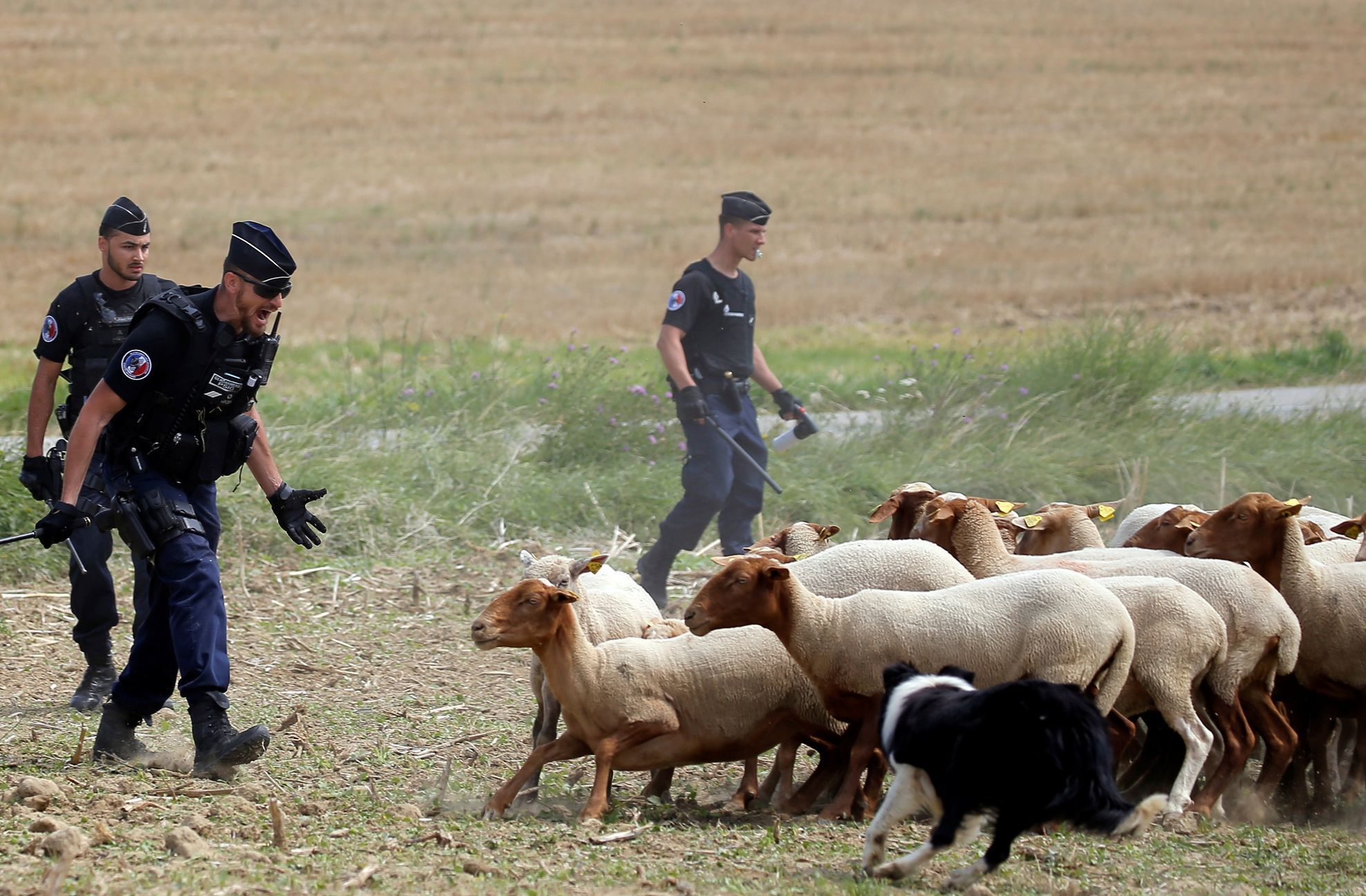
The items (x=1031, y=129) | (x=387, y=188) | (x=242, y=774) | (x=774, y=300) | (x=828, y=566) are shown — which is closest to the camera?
(x=242, y=774)

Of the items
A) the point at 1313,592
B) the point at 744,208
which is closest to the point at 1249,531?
the point at 1313,592

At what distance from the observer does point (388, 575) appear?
10375mm

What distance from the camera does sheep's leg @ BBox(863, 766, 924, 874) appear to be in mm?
5020

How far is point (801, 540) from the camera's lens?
24.9ft

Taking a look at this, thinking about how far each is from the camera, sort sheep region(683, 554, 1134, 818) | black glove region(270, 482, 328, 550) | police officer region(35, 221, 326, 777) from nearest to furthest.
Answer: sheep region(683, 554, 1134, 818) → police officer region(35, 221, 326, 777) → black glove region(270, 482, 328, 550)

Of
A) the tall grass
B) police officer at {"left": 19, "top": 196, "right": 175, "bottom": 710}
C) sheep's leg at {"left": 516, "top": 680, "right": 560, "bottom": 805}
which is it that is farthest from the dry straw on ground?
sheep's leg at {"left": 516, "top": 680, "right": 560, "bottom": 805}

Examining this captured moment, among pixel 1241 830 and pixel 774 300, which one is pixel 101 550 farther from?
pixel 774 300

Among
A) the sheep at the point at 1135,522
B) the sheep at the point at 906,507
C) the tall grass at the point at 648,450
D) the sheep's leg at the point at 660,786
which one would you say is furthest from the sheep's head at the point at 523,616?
the tall grass at the point at 648,450

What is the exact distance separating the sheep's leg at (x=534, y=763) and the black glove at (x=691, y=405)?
357cm

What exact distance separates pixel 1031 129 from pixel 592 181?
1092 cm

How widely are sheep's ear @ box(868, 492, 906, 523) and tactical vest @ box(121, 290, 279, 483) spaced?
114 inches

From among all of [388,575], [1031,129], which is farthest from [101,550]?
[1031,129]

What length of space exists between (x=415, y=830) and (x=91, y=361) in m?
3.29

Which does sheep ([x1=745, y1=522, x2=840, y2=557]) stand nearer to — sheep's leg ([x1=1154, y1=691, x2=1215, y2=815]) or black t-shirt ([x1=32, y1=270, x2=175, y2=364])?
sheep's leg ([x1=1154, y1=691, x2=1215, y2=815])
